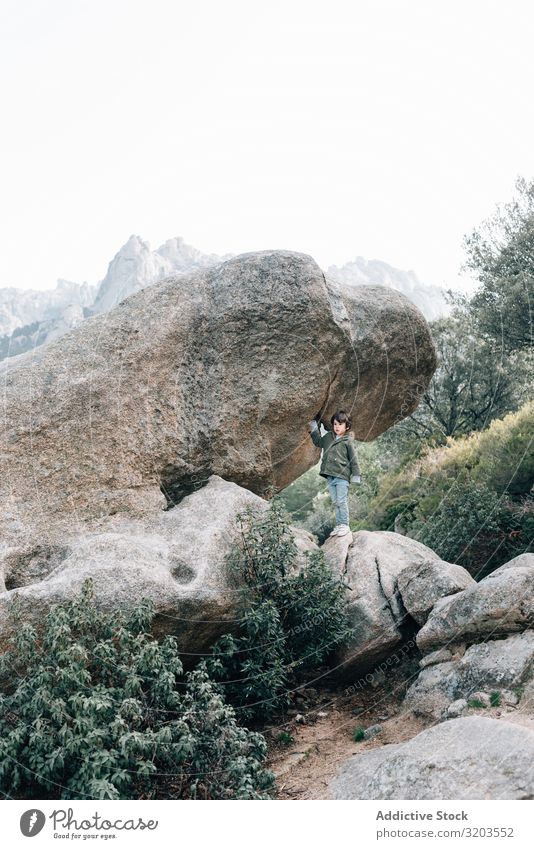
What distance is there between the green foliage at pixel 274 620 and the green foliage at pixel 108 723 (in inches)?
37.4

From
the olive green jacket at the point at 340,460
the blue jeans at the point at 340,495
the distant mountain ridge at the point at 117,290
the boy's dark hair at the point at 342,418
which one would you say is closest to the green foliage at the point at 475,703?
the blue jeans at the point at 340,495

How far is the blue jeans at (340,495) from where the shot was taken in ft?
38.7

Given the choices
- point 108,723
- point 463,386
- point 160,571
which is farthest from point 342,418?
point 463,386

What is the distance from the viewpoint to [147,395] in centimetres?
1105

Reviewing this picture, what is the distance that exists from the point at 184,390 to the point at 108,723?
17.9 feet

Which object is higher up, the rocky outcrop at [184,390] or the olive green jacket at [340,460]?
the rocky outcrop at [184,390]

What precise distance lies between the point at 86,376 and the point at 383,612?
519cm

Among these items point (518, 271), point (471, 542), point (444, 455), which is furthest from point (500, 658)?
point (518, 271)

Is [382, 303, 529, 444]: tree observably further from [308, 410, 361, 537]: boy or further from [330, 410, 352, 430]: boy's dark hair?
[308, 410, 361, 537]: boy

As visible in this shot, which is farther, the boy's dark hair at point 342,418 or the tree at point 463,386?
the tree at point 463,386

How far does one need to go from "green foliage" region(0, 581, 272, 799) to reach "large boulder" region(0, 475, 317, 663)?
40 cm

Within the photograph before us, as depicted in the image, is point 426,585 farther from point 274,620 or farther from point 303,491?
point 303,491

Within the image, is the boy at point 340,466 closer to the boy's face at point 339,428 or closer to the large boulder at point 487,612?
the boy's face at point 339,428

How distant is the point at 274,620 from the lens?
928 cm
